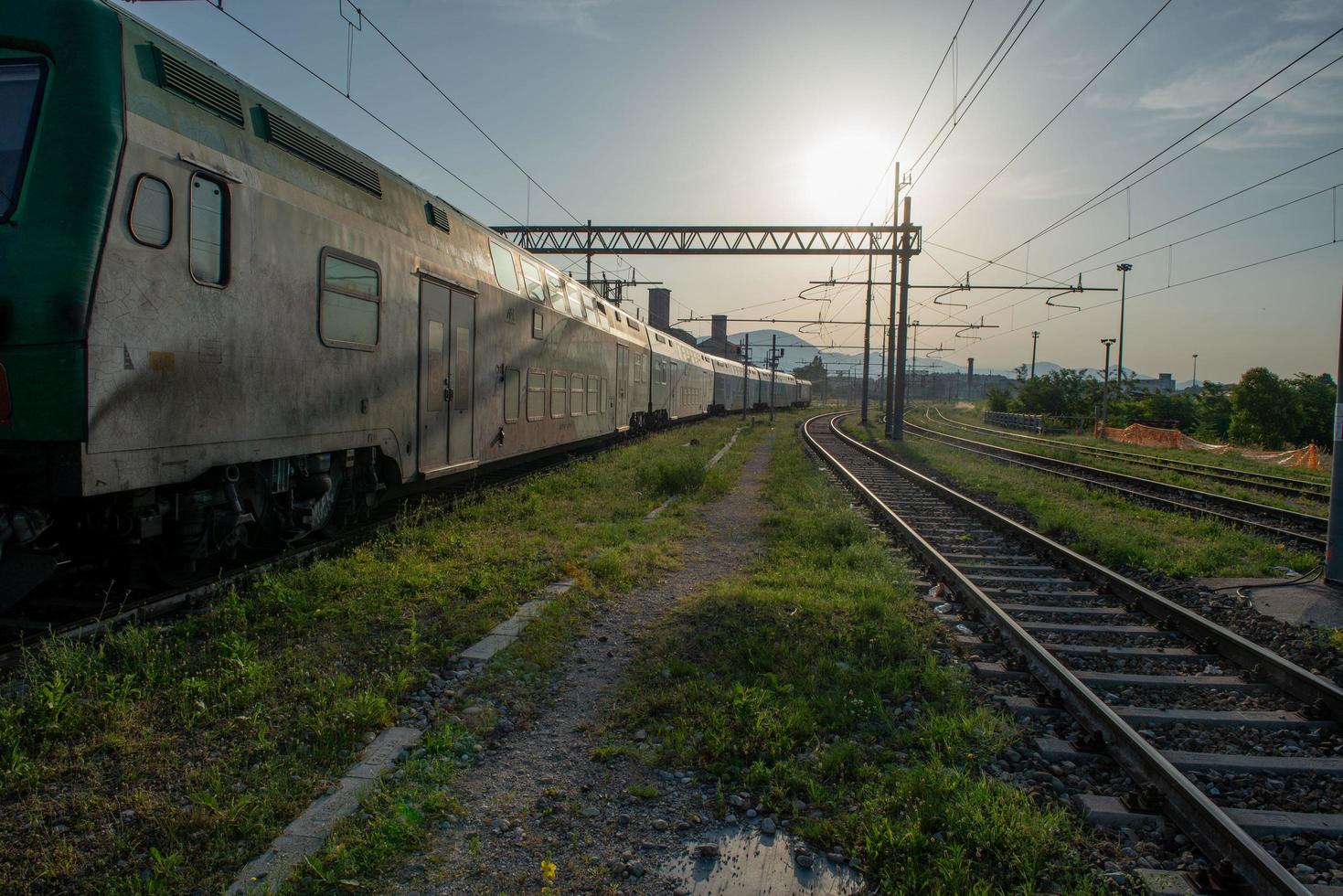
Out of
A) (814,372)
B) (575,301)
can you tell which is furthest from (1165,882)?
(814,372)

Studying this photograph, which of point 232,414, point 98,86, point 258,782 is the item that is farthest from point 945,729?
point 98,86

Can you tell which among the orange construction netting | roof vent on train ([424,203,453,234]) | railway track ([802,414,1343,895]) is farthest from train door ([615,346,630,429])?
the orange construction netting

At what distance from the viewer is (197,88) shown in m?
5.11

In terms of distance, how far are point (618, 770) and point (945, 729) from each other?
1.70 metres

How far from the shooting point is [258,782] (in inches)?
130

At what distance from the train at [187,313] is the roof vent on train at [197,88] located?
0.05 ft

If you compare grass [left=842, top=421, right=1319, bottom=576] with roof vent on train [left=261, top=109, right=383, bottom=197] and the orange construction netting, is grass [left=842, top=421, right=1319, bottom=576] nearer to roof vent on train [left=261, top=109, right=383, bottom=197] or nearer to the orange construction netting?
roof vent on train [left=261, top=109, right=383, bottom=197]

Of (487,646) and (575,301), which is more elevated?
(575,301)

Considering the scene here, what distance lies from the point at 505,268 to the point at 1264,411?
135 ft

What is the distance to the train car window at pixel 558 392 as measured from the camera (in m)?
12.7

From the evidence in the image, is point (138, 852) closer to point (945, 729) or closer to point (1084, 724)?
point (945, 729)

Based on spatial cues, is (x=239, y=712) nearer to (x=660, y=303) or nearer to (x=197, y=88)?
(x=197, y=88)

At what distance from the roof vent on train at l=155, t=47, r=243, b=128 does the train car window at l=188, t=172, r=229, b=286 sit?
0.54m

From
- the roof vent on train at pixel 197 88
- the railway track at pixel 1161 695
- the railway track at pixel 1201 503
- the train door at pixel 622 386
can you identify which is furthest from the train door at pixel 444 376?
the railway track at pixel 1201 503
